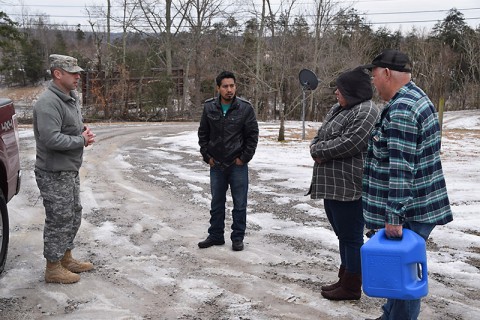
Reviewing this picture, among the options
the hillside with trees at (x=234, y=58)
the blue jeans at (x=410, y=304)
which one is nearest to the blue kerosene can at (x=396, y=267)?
the blue jeans at (x=410, y=304)

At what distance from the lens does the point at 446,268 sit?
15.3 feet

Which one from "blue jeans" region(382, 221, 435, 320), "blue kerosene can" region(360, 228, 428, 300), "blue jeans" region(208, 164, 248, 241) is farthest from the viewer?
"blue jeans" region(208, 164, 248, 241)

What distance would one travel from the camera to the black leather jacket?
5127 mm

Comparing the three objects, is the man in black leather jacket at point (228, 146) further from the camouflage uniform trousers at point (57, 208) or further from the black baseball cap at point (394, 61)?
the black baseball cap at point (394, 61)

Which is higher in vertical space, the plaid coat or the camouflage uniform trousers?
the plaid coat

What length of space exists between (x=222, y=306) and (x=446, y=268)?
2.18 metres

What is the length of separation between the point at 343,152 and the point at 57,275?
102 inches

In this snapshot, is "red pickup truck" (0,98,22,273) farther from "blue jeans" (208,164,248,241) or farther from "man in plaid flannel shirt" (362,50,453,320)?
"man in plaid flannel shirt" (362,50,453,320)

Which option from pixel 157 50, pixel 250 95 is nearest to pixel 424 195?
pixel 250 95

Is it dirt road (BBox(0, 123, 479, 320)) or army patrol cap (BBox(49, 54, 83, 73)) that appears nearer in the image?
dirt road (BBox(0, 123, 479, 320))

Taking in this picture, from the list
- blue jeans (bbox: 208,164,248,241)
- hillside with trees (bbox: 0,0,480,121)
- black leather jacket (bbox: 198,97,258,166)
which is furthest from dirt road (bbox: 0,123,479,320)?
hillside with trees (bbox: 0,0,480,121)

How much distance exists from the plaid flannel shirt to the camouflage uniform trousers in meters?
2.55

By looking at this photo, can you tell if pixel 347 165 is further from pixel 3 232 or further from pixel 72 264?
pixel 3 232

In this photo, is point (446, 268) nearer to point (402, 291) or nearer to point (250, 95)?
point (402, 291)
